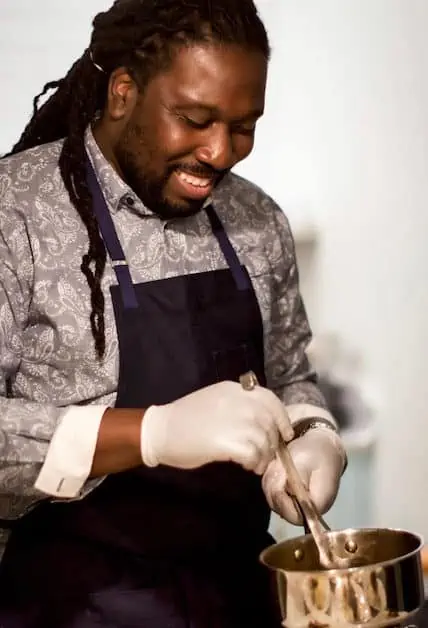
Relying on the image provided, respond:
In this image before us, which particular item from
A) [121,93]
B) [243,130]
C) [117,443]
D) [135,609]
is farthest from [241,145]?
[135,609]

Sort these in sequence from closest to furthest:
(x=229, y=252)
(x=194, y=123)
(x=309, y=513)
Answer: (x=309, y=513) < (x=194, y=123) < (x=229, y=252)

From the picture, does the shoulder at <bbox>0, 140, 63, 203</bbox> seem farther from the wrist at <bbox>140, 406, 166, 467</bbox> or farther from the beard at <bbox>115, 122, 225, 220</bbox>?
the wrist at <bbox>140, 406, 166, 467</bbox>

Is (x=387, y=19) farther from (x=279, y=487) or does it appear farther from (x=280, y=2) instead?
(x=279, y=487)

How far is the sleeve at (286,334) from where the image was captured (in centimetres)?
137

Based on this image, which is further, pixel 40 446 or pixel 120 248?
pixel 120 248

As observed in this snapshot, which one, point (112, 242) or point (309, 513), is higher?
point (112, 242)

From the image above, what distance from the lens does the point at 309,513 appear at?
3.49ft

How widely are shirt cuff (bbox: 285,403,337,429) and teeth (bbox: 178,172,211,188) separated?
310mm

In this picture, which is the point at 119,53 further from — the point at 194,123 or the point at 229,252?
the point at 229,252

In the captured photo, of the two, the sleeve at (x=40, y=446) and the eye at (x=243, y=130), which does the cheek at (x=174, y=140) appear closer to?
the eye at (x=243, y=130)

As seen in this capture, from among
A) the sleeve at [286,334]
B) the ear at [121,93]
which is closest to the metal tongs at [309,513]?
the sleeve at [286,334]

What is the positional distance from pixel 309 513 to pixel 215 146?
0.41 meters

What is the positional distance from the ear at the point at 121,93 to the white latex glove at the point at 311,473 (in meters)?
0.43

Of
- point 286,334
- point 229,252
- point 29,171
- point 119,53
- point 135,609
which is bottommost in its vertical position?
point 135,609
